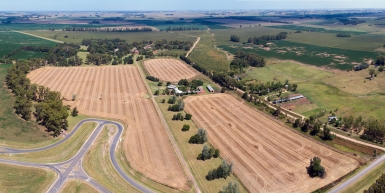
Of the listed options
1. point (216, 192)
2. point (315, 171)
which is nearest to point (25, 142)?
point (216, 192)

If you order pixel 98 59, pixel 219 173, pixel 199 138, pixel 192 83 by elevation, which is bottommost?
pixel 219 173

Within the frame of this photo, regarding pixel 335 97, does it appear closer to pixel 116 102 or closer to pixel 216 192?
pixel 216 192

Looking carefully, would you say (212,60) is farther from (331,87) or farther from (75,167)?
A: (75,167)

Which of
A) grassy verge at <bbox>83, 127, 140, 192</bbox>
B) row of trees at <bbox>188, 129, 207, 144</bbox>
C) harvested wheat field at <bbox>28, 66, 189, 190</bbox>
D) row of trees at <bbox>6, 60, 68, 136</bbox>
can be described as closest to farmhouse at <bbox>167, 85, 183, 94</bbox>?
harvested wheat field at <bbox>28, 66, 189, 190</bbox>

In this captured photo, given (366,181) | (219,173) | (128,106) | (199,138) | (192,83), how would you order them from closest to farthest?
(366,181) < (219,173) < (199,138) < (128,106) < (192,83)

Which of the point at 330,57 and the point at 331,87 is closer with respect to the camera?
the point at 331,87

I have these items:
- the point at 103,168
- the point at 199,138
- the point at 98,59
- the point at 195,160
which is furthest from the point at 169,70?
the point at 103,168

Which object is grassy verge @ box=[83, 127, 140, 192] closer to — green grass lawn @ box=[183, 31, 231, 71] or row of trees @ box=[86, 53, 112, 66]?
green grass lawn @ box=[183, 31, 231, 71]

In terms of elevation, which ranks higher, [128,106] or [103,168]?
[128,106]
